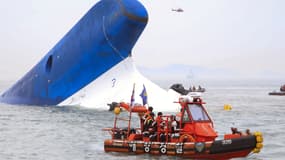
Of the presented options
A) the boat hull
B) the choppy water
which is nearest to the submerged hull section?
the choppy water

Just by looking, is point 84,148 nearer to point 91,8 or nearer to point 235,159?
point 235,159

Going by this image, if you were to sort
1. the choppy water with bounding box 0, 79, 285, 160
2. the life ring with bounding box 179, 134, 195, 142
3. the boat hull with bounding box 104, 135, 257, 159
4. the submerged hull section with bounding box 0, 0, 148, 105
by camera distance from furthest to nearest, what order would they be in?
the submerged hull section with bounding box 0, 0, 148, 105
the choppy water with bounding box 0, 79, 285, 160
the life ring with bounding box 179, 134, 195, 142
the boat hull with bounding box 104, 135, 257, 159

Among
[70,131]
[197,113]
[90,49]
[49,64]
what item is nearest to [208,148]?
[197,113]

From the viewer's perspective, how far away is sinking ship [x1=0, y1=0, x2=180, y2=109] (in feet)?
129

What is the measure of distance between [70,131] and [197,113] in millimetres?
11581

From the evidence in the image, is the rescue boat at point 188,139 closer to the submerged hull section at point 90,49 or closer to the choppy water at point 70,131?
the choppy water at point 70,131

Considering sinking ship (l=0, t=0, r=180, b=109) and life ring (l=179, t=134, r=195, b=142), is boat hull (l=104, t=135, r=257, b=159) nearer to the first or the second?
life ring (l=179, t=134, r=195, b=142)

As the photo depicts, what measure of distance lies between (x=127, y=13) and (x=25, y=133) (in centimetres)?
1254

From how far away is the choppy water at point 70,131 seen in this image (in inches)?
910

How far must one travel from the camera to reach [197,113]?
20.6 meters

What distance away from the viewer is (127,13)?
3853 centimetres

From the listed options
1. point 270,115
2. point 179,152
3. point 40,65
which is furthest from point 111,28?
point 179,152

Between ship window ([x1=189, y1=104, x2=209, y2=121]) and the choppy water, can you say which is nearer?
ship window ([x1=189, y1=104, x2=209, y2=121])

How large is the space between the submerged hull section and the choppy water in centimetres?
184
